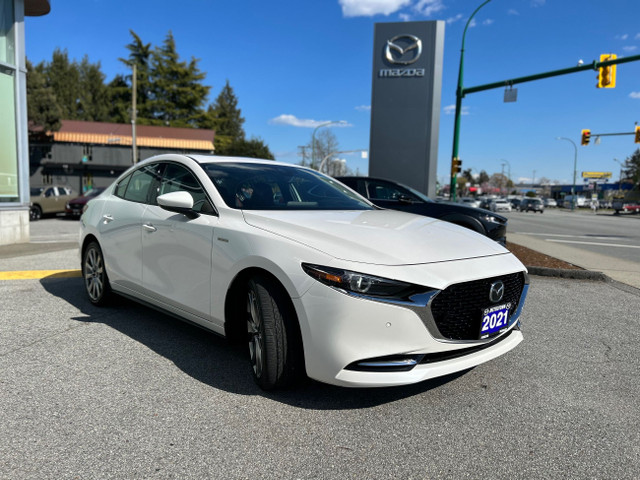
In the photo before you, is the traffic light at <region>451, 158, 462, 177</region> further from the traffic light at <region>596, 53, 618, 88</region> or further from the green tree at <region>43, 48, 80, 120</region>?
the green tree at <region>43, 48, 80, 120</region>

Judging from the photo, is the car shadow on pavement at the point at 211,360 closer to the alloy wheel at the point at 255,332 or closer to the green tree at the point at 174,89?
the alloy wheel at the point at 255,332

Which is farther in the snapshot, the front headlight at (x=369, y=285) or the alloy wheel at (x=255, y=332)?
the alloy wheel at (x=255, y=332)

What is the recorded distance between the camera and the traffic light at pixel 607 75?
1652 centimetres

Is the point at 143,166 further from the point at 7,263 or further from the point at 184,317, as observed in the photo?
the point at 7,263

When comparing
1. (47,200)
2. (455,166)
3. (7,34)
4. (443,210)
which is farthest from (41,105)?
(443,210)

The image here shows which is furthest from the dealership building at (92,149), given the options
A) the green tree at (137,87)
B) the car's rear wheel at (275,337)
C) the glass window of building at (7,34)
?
the car's rear wheel at (275,337)

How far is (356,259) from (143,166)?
288 cm

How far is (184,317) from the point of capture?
3.63 metres

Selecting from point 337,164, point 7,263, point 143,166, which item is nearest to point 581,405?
point 143,166

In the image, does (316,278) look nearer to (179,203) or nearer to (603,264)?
(179,203)

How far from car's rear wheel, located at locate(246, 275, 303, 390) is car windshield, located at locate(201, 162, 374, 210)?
0.84m

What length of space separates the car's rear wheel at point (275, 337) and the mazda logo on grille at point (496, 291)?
3.89 ft

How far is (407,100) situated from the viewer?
1978 cm

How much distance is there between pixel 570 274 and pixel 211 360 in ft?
20.9
